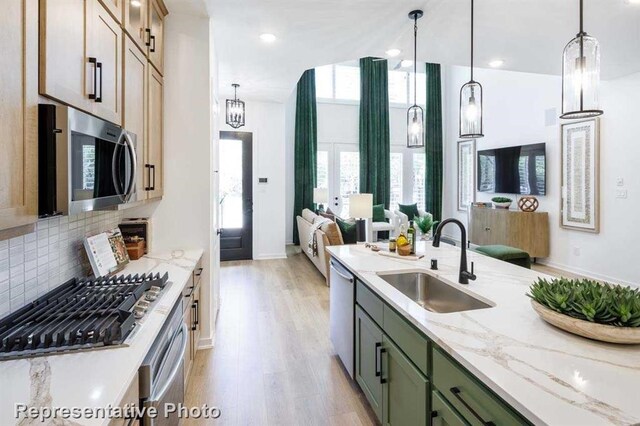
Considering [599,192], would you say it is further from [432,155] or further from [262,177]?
[262,177]

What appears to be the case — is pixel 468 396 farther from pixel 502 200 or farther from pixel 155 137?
pixel 502 200

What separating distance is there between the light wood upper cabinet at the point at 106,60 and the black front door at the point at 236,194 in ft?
14.1

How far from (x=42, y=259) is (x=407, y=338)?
173 centimetres

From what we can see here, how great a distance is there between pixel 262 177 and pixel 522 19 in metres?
4.48

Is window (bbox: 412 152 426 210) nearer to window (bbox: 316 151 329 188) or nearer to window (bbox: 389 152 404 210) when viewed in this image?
window (bbox: 389 152 404 210)

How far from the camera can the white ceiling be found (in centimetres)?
272

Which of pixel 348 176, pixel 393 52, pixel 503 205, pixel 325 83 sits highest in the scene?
pixel 325 83

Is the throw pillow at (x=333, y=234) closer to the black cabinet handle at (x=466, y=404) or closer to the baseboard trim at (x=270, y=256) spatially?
the baseboard trim at (x=270, y=256)

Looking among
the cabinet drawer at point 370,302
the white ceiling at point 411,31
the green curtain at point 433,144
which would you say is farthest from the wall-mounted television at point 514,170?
the cabinet drawer at point 370,302

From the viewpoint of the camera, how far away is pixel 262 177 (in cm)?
628

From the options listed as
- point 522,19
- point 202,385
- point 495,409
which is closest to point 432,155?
point 522,19

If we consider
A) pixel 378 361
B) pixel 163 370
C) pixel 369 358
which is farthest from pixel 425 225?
pixel 163 370

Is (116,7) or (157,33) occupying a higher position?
(157,33)

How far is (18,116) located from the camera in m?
0.98
